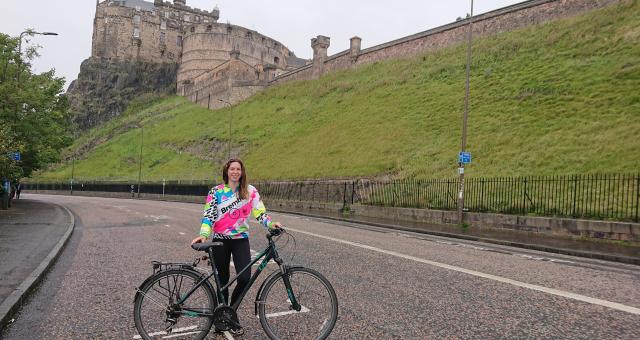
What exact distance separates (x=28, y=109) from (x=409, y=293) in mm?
30014

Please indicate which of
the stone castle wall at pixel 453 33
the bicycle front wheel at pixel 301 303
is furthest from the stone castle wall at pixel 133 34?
the bicycle front wheel at pixel 301 303

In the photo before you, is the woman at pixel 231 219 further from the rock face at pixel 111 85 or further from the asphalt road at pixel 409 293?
the rock face at pixel 111 85

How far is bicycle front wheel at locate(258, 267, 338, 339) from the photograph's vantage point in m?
4.80

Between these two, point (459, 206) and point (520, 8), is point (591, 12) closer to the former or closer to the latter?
point (520, 8)

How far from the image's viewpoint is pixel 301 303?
506cm

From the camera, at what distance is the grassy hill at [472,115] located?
22.6 meters

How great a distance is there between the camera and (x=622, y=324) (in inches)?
227

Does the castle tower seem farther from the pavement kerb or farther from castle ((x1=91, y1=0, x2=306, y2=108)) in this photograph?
the pavement kerb

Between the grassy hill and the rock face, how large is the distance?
51319mm

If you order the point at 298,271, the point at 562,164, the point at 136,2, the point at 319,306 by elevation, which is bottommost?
the point at 319,306

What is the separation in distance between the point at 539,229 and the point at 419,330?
1327 cm

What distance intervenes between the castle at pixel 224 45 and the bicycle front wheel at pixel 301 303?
38555mm

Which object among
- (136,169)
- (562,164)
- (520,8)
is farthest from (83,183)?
(562,164)

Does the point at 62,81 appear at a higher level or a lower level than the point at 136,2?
lower
